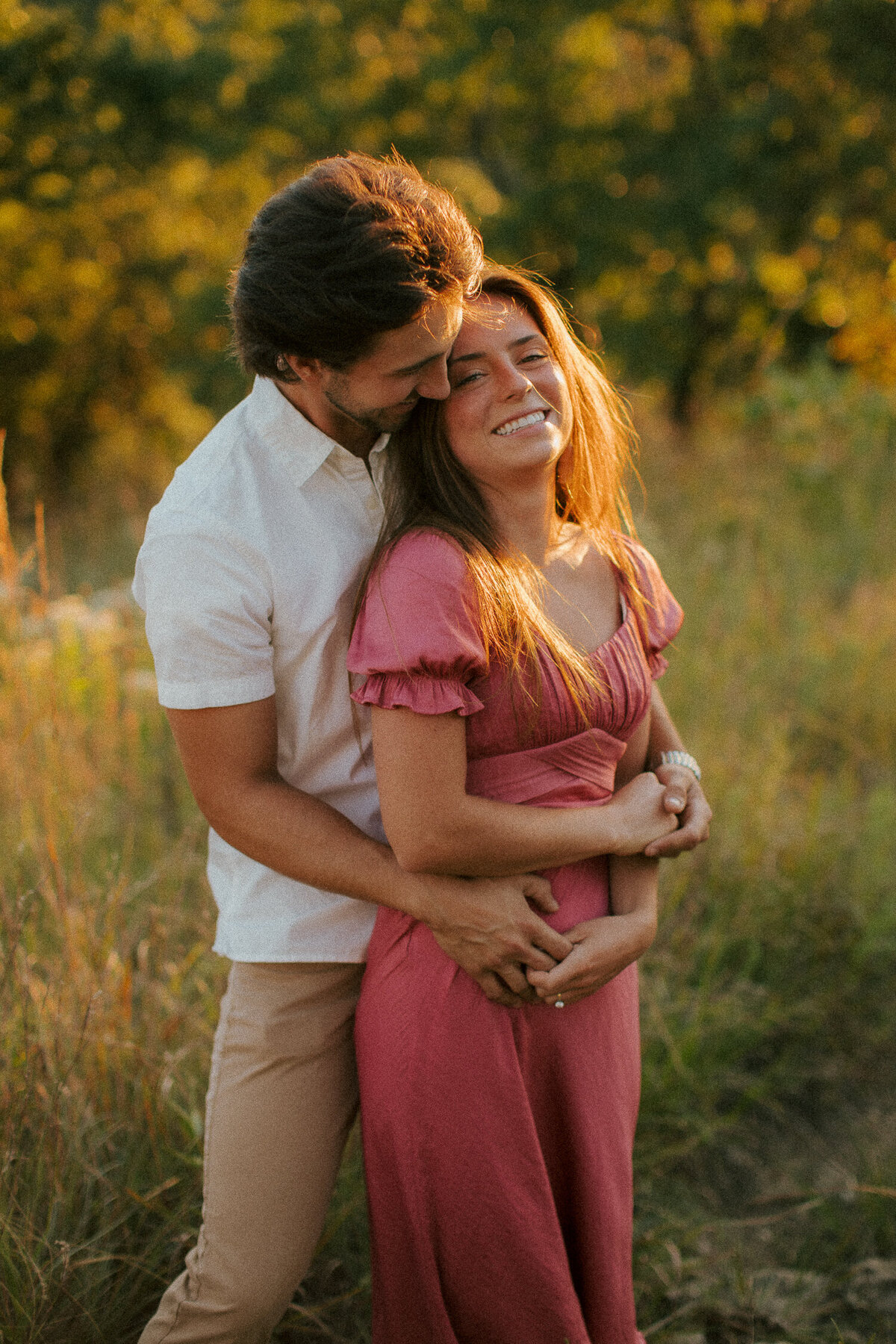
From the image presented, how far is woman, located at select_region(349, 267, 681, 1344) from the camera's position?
60.4 inches

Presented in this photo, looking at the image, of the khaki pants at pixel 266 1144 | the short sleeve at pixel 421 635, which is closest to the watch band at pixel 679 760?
the short sleeve at pixel 421 635

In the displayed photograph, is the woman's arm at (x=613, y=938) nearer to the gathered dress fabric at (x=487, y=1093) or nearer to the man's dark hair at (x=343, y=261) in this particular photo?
the gathered dress fabric at (x=487, y=1093)

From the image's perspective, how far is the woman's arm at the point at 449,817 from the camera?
1511 millimetres

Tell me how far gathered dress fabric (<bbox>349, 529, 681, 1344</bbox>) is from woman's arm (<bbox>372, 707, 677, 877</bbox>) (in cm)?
4

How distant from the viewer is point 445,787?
1.51 metres

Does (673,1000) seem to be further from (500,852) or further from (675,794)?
(500,852)

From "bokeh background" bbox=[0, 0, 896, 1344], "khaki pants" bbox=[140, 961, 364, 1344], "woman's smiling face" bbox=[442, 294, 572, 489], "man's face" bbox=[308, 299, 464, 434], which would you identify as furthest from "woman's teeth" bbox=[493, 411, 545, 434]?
"bokeh background" bbox=[0, 0, 896, 1344]


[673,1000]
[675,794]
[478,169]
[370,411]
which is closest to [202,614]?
[370,411]

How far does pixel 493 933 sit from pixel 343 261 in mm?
988

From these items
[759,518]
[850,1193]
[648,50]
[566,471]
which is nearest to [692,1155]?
→ [850,1193]

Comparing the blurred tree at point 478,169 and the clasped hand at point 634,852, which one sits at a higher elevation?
the blurred tree at point 478,169

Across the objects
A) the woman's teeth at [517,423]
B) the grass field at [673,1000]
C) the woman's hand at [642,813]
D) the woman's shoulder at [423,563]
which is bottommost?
the grass field at [673,1000]

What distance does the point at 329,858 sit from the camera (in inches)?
63.6

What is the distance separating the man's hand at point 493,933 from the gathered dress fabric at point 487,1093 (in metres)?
0.05
